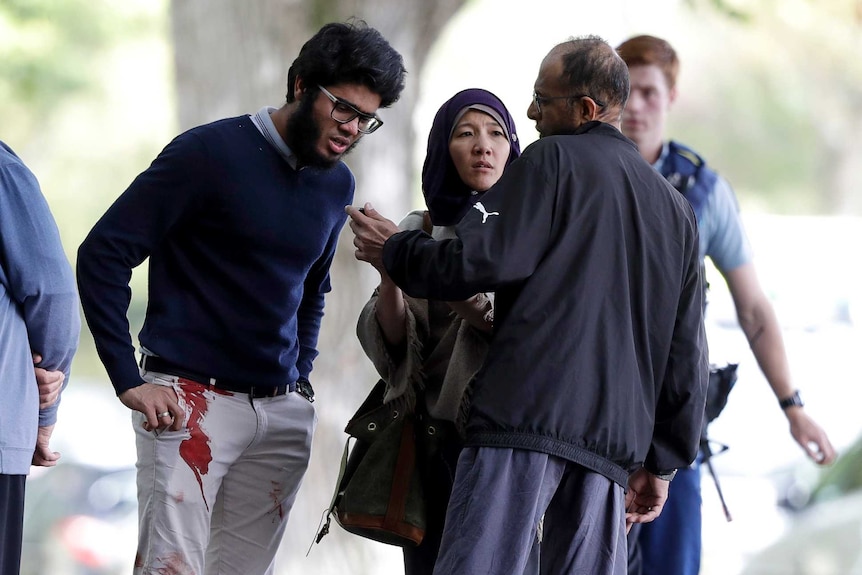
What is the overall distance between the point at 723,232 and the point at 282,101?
257 cm

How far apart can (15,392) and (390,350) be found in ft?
3.05

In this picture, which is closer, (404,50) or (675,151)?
(675,151)

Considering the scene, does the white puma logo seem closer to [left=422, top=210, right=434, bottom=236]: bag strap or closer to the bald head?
the bald head

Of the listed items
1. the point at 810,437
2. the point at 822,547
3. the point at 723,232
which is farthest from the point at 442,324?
the point at 822,547

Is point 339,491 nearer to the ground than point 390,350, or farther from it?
nearer to the ground

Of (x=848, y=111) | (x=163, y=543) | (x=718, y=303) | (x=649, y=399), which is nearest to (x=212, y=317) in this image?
(x=163, y=543)

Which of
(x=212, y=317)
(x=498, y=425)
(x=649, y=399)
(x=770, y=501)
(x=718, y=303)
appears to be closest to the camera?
(x=498, y=425)

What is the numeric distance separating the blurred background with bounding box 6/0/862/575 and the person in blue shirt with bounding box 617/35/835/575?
2039mm

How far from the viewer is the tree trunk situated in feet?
18.3

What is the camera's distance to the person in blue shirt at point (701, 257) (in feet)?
12.0

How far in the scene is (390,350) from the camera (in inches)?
119

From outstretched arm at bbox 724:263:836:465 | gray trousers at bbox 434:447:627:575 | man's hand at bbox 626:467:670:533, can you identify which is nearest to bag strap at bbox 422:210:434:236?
gray trousers at bbox 434:447:627:575

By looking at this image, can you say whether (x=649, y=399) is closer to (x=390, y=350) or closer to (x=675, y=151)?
(x=390, y=350)

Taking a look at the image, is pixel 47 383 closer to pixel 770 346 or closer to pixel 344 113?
pixel 344 113
